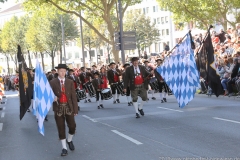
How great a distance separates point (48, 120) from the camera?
57.6 ft

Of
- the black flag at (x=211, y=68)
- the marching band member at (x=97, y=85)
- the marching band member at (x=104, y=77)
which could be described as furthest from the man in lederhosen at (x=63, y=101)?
the marching band member at (x=104, y=77)

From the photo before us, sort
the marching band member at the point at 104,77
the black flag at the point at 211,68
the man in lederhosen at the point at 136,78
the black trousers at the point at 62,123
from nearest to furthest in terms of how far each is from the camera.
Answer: the black trousers at the point at 62,123 → the man in lederhosen at the point at 136,78 → the black flag at the point at 211,68 → the marching band member at the point at 104,77

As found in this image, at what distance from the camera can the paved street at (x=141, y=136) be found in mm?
9656

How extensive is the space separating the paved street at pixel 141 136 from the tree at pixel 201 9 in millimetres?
28429

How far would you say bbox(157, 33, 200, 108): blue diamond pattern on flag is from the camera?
1702 cm

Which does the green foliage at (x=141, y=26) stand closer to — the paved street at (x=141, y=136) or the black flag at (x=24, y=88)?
the paved street at (x=141, y=136)

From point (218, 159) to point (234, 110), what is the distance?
25.8 ft

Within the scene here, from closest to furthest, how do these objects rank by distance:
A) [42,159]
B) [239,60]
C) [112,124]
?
[42,159]
[112,124]
[239,60]

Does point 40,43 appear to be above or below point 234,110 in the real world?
above

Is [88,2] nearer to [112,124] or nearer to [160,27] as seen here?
[112,124]

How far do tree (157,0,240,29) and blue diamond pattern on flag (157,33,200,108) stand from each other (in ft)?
93.6

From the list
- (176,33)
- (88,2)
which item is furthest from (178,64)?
(176,33)

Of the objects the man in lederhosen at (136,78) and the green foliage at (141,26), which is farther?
the green foliage at (141,26)

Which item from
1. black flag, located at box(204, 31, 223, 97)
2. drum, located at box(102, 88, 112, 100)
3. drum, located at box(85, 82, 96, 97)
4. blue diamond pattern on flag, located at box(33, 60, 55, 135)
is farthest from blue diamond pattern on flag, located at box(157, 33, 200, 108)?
drum, located at box(85, 82, 96, 97)
